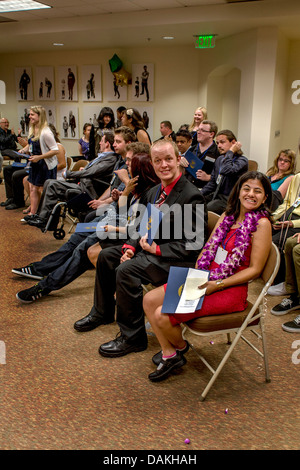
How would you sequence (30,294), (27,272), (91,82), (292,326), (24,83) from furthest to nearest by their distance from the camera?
(24,83) < (91,82) < (27,272) < (30,294) < (292,326)

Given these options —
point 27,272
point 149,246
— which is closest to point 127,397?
point 149,246

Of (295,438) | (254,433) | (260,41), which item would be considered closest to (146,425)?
(254,433)

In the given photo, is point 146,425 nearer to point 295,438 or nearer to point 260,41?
point 295,438

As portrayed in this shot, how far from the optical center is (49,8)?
654 cm

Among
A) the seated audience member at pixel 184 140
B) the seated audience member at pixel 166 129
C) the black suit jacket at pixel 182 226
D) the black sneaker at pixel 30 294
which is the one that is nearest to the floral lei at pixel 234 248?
the black suit jacket at pixel 182 226

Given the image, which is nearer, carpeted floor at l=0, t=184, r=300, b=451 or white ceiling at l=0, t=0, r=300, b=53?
carpeted floor at l=0, t=184, r=300, b=451

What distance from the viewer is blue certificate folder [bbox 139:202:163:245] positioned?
2.58 metres

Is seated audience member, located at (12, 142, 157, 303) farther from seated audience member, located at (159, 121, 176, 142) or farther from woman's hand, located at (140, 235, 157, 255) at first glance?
seated audience member, located at (159, 121, 176, 142)

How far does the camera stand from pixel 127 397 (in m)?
2.34

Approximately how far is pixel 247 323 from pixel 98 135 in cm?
417

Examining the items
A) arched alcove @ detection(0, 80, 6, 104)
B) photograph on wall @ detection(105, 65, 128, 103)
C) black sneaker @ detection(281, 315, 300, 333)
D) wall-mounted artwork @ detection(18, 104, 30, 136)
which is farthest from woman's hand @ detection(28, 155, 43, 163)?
arched alcove @ detection(0, 80, 6, 104)

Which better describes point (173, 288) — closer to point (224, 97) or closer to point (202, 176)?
point (202, 176)

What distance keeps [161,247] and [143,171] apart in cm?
73

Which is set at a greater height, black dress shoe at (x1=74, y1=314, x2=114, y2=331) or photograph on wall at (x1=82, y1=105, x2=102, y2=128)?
photograph on wall at (x1=82, y1=105, x2=102, y2=128)
